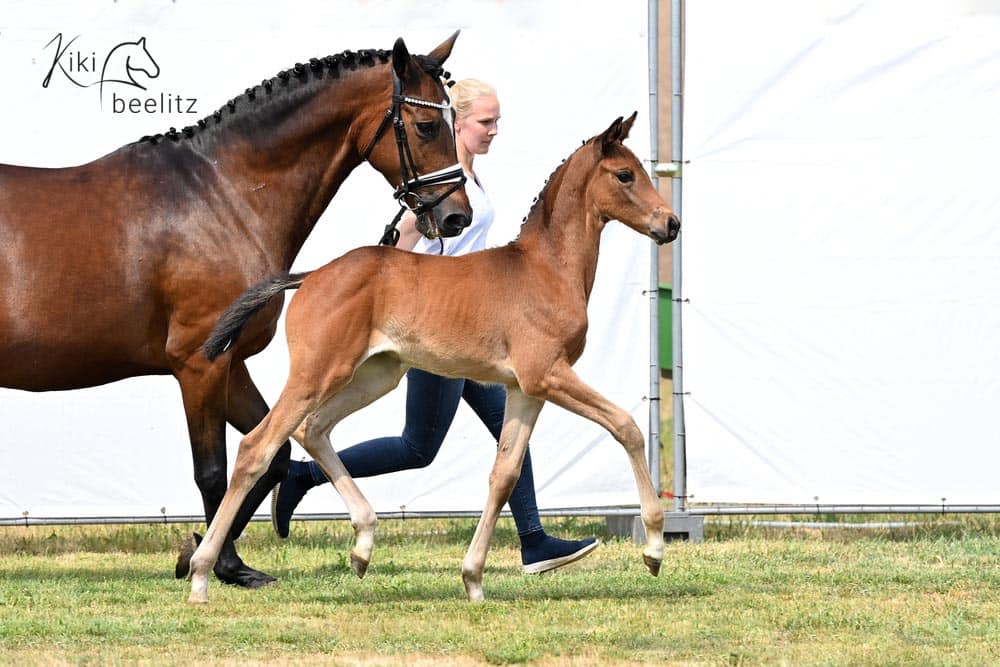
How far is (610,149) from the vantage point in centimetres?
590

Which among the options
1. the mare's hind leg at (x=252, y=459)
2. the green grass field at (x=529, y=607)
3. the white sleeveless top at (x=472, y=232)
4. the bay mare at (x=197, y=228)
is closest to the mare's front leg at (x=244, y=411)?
the bay mare at (x=197, y=228)

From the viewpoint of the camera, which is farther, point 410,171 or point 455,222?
point 410,171

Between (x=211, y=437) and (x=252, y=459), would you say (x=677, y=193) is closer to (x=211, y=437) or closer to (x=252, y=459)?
(x=211, y=437)

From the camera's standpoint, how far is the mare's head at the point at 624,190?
5855 mm

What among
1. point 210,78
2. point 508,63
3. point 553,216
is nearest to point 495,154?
point 508,63

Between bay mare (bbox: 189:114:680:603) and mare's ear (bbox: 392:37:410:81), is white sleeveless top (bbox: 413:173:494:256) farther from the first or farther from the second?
bay mare (bbox: 189:114:680:603)

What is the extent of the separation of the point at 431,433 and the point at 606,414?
5.29ft

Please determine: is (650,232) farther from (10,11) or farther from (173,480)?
(10,11)

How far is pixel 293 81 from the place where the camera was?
6.55 meters

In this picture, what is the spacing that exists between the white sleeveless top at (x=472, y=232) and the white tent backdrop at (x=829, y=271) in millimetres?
1498

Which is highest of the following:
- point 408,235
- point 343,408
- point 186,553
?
point 408,235

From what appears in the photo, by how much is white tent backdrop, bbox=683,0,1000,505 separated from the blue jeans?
138 cm

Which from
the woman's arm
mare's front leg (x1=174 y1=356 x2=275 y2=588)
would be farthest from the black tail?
the woman's arm

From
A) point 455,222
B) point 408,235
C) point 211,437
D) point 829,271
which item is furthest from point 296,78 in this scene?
point 829,271
